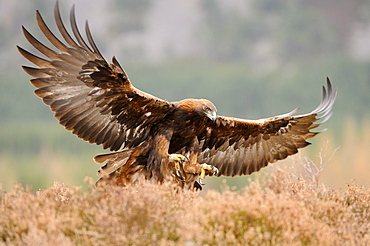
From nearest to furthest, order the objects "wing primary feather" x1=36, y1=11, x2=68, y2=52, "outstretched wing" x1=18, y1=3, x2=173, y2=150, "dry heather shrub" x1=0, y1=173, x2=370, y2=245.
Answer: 1. "dry heather shrub" x1=0, y1=173, x2=370, y2=245
2. "wing primary feather" x1=36, y1=11, x2=68, y2=52
3. "outstretched wing" x1=18, y1=3, x2=173, y2=150

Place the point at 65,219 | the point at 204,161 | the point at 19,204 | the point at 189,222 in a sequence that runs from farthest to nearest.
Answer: the point at 204,161, the point at 19,204, the point at 65,219, the point at 189,222

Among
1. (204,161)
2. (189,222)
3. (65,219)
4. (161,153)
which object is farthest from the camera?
(204,161)

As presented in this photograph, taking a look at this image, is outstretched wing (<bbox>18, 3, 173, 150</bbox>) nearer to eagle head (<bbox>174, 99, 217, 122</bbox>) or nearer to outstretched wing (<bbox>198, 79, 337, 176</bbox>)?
eagle head (<bbox>174, 99, 217, 122</bbox>)

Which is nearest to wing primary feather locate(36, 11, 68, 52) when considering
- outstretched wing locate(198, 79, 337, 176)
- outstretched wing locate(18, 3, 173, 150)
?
outstretched wing locate(18, 3, 173, 150)

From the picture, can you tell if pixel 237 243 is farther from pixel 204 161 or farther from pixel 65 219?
pixel 204 161

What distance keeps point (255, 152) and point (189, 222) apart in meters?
3.69

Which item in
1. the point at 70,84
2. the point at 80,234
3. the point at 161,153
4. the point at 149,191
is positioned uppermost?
the point at 70,84

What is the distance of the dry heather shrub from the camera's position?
13.7ft

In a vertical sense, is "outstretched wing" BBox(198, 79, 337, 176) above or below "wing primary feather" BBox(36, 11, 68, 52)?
above

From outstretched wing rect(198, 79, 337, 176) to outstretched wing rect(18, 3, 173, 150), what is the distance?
4.03ft

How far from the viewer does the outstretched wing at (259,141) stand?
23.7 ft

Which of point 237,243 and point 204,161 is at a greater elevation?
point 204,161

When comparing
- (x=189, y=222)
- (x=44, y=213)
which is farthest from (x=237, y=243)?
(x=44, y=213)

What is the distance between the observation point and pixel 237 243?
4.30m
